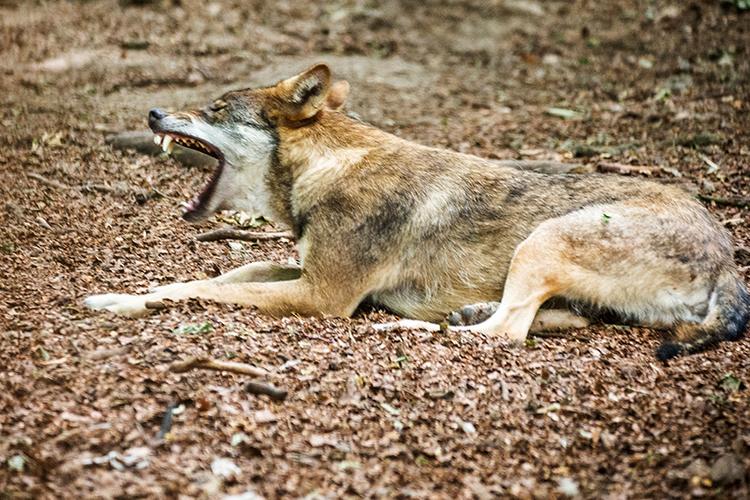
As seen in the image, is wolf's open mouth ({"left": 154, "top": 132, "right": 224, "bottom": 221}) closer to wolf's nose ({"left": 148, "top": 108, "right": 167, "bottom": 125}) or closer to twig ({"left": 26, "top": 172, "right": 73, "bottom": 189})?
wolf's nose ({"left": 148, "top": 108, "right": 167, "bottom": 125})

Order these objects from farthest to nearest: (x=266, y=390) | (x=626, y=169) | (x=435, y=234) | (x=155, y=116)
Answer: (x=626, y=169), (x=155, y=116), (x=435, y=234), (x=266, y=390)

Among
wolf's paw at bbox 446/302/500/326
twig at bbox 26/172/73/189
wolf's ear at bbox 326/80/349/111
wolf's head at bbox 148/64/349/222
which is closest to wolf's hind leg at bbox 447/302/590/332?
wolf's paw at bbox 446/302/500/326

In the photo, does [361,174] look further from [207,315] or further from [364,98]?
[364,98]

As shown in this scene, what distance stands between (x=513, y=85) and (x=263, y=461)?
956 cm

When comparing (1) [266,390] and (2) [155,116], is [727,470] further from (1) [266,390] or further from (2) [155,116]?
(2) [155,116]

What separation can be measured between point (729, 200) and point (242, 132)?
15.5 ft

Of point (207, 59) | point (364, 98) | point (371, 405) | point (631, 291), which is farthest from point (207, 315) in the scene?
point (207, 59)

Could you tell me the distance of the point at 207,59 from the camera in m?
13.1

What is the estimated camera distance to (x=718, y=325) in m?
5.93

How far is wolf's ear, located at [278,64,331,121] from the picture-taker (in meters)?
6.65

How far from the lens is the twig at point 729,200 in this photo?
834 centimetres

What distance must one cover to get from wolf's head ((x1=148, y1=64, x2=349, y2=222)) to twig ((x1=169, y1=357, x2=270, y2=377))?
77.6 inches

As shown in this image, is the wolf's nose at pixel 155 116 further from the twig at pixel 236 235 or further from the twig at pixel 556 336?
the twig at pixel 556 336

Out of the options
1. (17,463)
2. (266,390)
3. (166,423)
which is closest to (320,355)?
(266,390)
